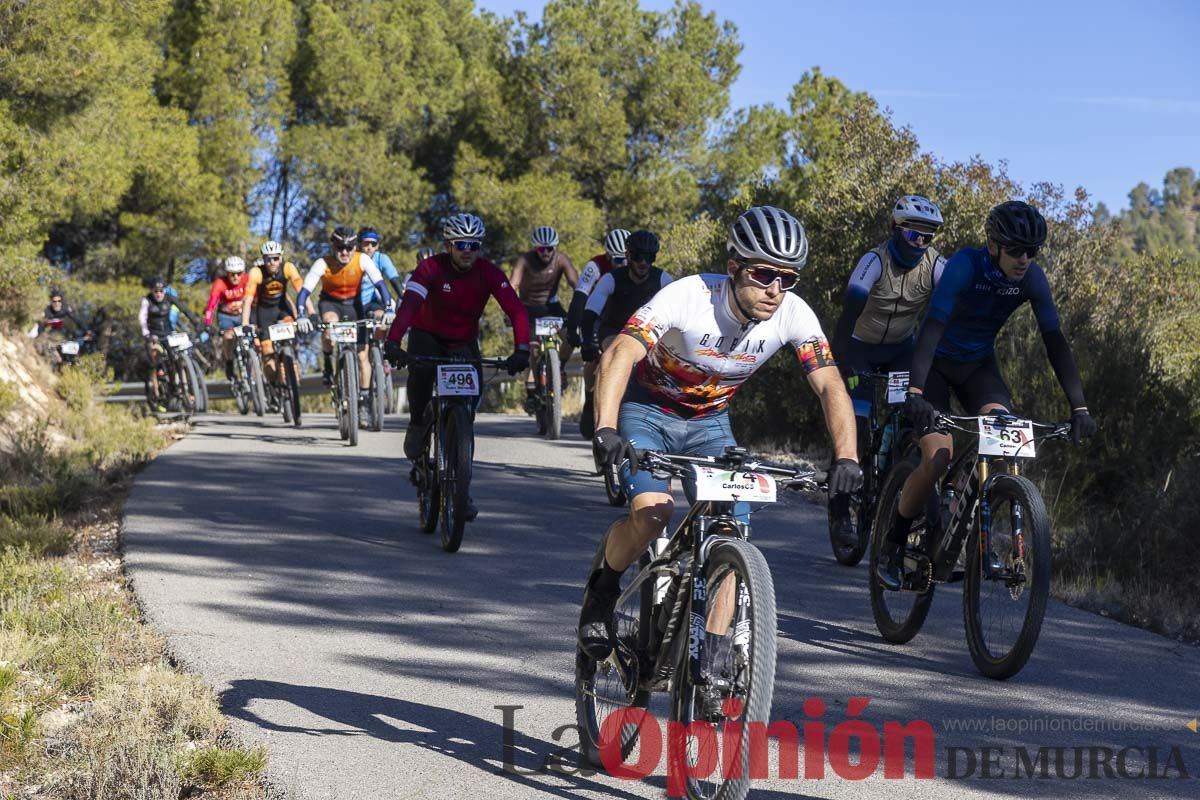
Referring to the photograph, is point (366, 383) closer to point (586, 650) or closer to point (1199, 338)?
point (1199, 338)

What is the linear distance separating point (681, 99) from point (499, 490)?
26.1m

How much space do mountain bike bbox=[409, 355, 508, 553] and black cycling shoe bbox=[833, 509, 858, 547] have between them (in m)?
2.46

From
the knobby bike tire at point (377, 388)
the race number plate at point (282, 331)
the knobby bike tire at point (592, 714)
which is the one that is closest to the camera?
the knobby bike tire at point (592, 714)

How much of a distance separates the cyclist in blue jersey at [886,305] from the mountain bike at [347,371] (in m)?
7.24

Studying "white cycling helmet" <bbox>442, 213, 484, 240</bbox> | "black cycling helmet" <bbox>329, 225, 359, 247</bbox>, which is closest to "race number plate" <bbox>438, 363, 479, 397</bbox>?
"white cycling helmet" <bbox>442, 213, 484, 240</bbox>

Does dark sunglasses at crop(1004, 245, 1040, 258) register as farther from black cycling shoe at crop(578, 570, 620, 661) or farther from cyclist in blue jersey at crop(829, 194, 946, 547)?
black cycling shoe at crop(578, 570, 620, 661)

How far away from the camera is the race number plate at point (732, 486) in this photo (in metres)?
4.64

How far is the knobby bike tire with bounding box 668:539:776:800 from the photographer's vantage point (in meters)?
4.27

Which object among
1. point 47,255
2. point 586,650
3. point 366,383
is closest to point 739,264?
point 586,650

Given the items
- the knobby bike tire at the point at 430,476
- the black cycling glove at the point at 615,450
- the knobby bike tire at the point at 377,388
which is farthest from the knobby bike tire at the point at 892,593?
the knobby bike tire at the point at 377,388

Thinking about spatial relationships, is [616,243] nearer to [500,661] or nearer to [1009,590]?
[500,661]

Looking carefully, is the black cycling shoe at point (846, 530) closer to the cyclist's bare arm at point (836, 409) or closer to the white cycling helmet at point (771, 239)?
the cyclist's bare arm at point (836, 409)

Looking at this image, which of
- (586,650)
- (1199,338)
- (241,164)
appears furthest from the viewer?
(241,164)

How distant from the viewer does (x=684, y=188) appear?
3712 cm
